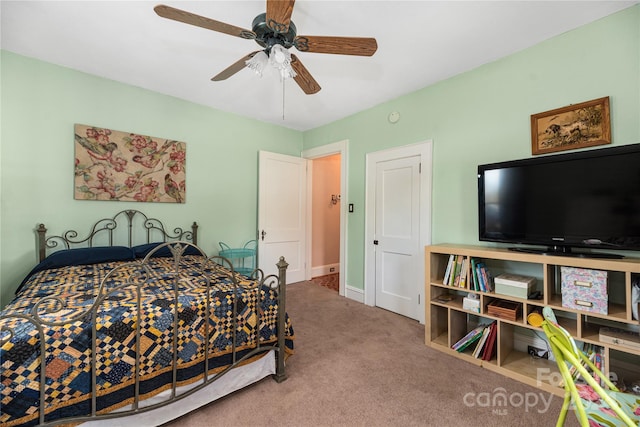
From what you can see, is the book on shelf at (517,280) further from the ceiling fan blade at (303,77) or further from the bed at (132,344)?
the ceiling fan blade at (303,77)

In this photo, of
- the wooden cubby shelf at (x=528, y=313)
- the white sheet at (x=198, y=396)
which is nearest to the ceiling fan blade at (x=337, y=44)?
the wooden cubby shelf at (x=528, y=313)

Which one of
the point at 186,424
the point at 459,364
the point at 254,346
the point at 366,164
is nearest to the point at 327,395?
the point at 254,346

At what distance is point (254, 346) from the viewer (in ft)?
5.79

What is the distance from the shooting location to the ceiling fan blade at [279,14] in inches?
54.1

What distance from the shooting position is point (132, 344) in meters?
1.34

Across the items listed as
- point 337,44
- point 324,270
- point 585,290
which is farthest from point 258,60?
point 324,270

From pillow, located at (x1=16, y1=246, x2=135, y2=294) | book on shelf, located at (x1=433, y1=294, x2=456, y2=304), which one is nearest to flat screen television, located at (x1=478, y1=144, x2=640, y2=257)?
book on shelf, located at (x1=433, y1=294, x2=456, y2=304)

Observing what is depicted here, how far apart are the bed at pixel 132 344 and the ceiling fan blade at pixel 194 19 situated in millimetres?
1222

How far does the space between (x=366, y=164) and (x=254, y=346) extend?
2564 millimetres

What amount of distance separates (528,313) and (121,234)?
3.91 m

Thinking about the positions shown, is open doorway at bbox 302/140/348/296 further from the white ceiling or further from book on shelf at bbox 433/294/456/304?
book on shelf at bbox 433/294/456/304

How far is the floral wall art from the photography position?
2.72m

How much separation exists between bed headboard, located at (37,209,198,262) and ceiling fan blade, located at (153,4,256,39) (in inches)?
91.2

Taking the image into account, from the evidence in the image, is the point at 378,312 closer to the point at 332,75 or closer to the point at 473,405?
the point at 473,405
